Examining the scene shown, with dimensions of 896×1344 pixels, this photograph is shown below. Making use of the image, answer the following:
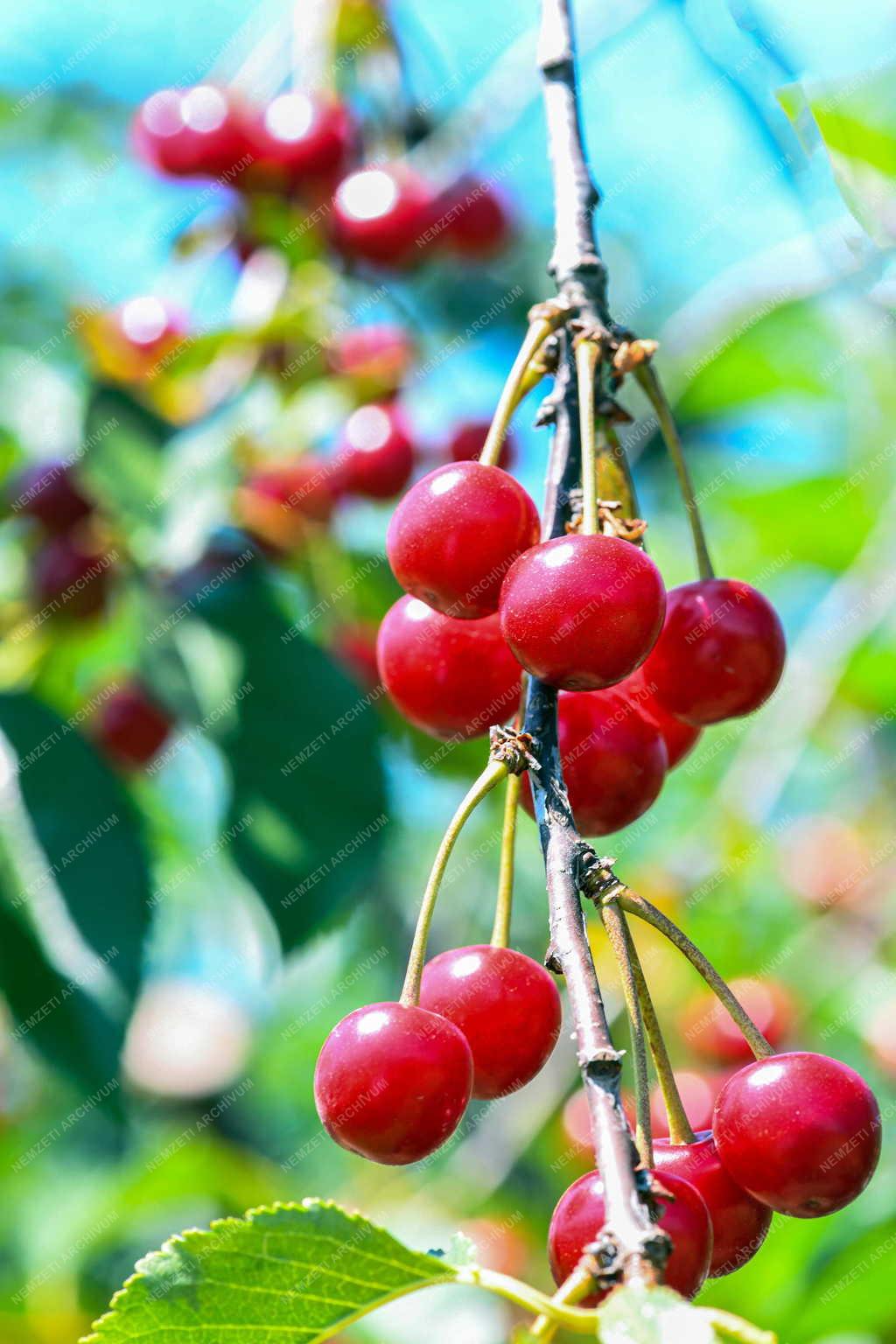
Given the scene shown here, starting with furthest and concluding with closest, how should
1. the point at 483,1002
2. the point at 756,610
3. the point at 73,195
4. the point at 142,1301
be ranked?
the point at 73,195
the point at 756,610
the point at 483,1002
the point at 142,1301

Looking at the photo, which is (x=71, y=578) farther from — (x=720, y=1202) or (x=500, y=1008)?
(x=720, y=1202)

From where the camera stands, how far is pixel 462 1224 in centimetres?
361

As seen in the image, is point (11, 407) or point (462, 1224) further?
point (462, 1224)

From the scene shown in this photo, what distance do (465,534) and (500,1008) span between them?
1.38ft

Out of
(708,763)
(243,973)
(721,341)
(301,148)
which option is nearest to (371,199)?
(301,148)

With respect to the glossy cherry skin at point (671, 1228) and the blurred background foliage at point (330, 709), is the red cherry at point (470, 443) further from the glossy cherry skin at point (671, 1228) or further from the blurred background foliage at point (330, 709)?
the glossy cherry skin at point (671, 1228)

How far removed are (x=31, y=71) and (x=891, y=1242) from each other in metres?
5.55

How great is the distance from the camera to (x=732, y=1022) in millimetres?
3527

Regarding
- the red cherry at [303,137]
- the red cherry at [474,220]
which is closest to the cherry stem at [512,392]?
the red cherry at [303,137]

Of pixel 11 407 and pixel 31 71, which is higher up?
pixel 31 71

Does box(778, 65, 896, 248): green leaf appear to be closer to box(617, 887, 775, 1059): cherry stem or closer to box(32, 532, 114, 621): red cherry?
box(617, 887, 775, 1059): cherry stem

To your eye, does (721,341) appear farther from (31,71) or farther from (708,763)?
(31,71)

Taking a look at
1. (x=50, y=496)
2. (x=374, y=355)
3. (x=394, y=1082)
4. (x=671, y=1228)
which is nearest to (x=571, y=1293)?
(x=671, y=1228)

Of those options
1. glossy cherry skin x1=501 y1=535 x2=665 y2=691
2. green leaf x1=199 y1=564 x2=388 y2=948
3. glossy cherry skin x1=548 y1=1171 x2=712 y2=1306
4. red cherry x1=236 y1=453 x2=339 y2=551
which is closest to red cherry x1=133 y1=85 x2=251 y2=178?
red cherry x1=236 y1=453 x2=339 y2=551
